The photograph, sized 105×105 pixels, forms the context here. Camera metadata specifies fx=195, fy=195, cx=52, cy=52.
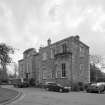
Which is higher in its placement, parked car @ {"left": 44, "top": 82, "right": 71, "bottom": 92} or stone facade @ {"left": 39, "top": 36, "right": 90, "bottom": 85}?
stone facade @ {"left": 39, "top": 36, "right": 90, "bottom": 85}

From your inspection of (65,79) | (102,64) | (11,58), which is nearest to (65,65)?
(65,79)

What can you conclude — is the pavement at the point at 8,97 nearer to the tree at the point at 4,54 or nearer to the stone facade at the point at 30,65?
the tree at the point at 4,54

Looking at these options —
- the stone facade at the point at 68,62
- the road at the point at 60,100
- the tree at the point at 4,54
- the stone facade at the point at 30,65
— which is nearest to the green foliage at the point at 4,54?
the tree at the point at 4,54

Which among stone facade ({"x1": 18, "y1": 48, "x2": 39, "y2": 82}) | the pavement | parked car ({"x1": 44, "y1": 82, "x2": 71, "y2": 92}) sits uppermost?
stone facade ({"x1": 18, "y1": 48, "x2": 39, "y2": 82})

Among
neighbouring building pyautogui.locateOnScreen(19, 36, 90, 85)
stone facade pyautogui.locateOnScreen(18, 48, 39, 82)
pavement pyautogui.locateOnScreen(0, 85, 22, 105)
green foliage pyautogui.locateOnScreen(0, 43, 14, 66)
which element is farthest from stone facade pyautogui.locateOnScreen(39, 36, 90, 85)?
green foliage pyautogui.locateOnScreen(0, 43, 14, 66)

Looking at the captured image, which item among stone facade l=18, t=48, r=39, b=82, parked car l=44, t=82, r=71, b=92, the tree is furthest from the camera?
stone facade l=18, t=48, r=39, b=82

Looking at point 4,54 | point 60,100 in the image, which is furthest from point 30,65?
point 60,100

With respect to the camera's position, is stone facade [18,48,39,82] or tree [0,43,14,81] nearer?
tree [0,43,14,81]

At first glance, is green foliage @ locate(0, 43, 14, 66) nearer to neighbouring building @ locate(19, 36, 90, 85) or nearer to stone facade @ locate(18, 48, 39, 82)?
neighbouring building @ locate(19, 36, 90, 85)

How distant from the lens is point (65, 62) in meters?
36.0

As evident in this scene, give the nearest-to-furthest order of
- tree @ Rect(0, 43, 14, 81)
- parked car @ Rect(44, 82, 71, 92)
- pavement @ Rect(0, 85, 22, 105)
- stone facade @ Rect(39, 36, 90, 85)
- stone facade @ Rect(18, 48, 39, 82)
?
pavement @ Rect(0, 85, 22, 105) → tree @ Rect(0, 43, 14, 81) → parked car @ Rect(44, 82, 71, 92) → stone facade @ Rect(39, 36, 90, 85) → stone facade @ Rect(18, 48, 39, 82)

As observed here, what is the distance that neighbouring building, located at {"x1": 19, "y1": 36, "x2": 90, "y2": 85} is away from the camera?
35438 millimetres

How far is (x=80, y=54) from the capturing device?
1478 inches

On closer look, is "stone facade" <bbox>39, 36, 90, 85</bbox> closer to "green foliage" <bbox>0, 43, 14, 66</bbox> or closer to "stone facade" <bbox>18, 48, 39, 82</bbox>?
"stone facade" <bbox>18, 48, 39, 82</bbox>
